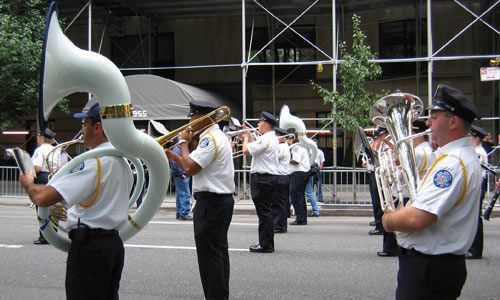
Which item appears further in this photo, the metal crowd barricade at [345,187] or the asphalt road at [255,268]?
the metal crowd barricade at [345,187]

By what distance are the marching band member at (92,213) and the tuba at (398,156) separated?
1.71 m

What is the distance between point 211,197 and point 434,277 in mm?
2513

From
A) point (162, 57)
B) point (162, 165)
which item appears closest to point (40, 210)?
point (162, 165)

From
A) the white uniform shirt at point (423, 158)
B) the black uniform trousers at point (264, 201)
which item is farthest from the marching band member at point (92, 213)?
the black uniform trousers at point (264, 201)

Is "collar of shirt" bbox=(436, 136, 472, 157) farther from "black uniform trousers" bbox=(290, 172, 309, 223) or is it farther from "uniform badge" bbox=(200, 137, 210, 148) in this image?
"black uniform trousers" bbox=(290, 172, 309, 223)

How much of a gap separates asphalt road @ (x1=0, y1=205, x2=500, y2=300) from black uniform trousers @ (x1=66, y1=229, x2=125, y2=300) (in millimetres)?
2335

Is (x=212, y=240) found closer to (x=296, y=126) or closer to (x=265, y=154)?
(x=265, y=154)

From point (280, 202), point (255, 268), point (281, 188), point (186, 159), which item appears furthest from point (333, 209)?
point (186, 159)

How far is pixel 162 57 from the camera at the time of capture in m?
23.6

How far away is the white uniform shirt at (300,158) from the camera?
37.3 feet

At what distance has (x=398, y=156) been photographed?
3.39 meters

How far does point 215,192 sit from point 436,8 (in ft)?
58.2

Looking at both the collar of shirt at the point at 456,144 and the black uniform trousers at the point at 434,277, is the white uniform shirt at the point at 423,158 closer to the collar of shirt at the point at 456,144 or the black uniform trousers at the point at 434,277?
the collar of shirt at the point at 456,144

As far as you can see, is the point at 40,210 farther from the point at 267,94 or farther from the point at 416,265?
the point at 267,94
